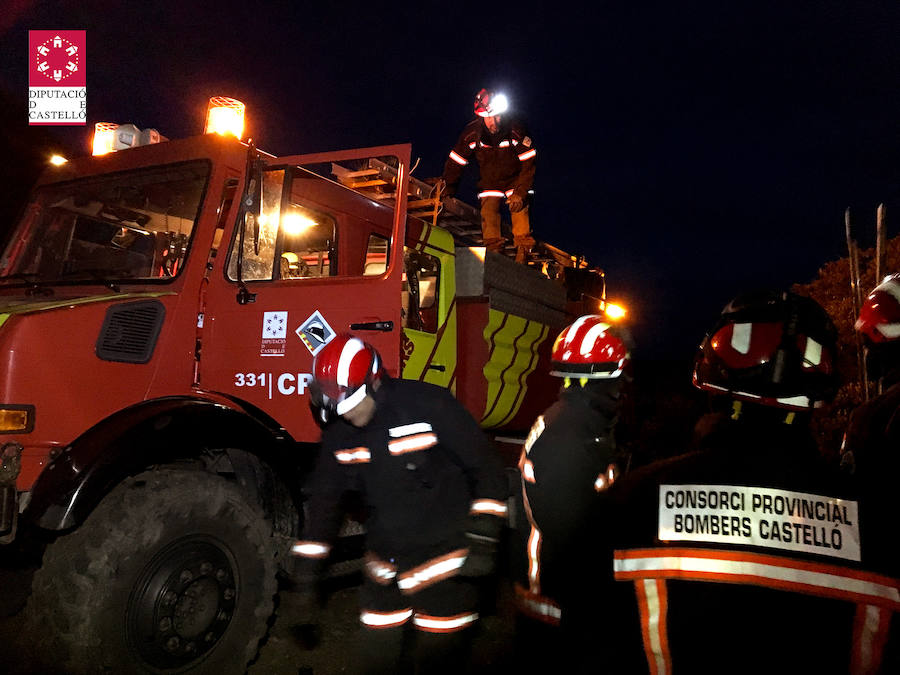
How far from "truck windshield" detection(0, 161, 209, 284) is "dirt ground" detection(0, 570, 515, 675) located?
71.7 inches

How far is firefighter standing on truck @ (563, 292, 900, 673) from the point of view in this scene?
1.16 m

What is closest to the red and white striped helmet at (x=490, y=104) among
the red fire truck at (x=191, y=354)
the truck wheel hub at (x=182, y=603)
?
the red fire truck at (x=191, y=354)

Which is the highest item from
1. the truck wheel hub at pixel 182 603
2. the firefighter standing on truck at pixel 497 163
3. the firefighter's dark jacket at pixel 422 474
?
the firefighter standing on truck at pixel 497 163

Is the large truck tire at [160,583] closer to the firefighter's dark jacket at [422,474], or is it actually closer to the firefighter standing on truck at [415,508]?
the firefighter standing on truck at [415,508]

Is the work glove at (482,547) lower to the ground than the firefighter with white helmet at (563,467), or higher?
lower

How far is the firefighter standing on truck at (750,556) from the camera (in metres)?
1.16

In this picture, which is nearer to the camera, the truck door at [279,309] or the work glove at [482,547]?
the work glove at [482,547]

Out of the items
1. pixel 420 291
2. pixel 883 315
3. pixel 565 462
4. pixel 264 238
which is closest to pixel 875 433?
pixel 883 315

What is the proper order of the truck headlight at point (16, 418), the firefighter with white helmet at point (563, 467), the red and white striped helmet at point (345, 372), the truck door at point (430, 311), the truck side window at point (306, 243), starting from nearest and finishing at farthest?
the firefighter with white helmet at point (563, 467), the red and white striped helmet at point (345, 372), the truck headlight at point (16, 418), the truck side window at point (306, 243), the truck door at point (430, 311)

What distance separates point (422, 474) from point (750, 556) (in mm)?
1707

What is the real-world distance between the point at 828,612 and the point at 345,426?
2150mm

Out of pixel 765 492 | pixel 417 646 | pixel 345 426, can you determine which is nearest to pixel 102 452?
pixel 345 426

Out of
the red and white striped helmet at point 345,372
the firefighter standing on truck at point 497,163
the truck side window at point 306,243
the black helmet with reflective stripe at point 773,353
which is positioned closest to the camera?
the black helmet with reflective stripe at point 773,353

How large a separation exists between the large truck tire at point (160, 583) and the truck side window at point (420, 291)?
1625mm
